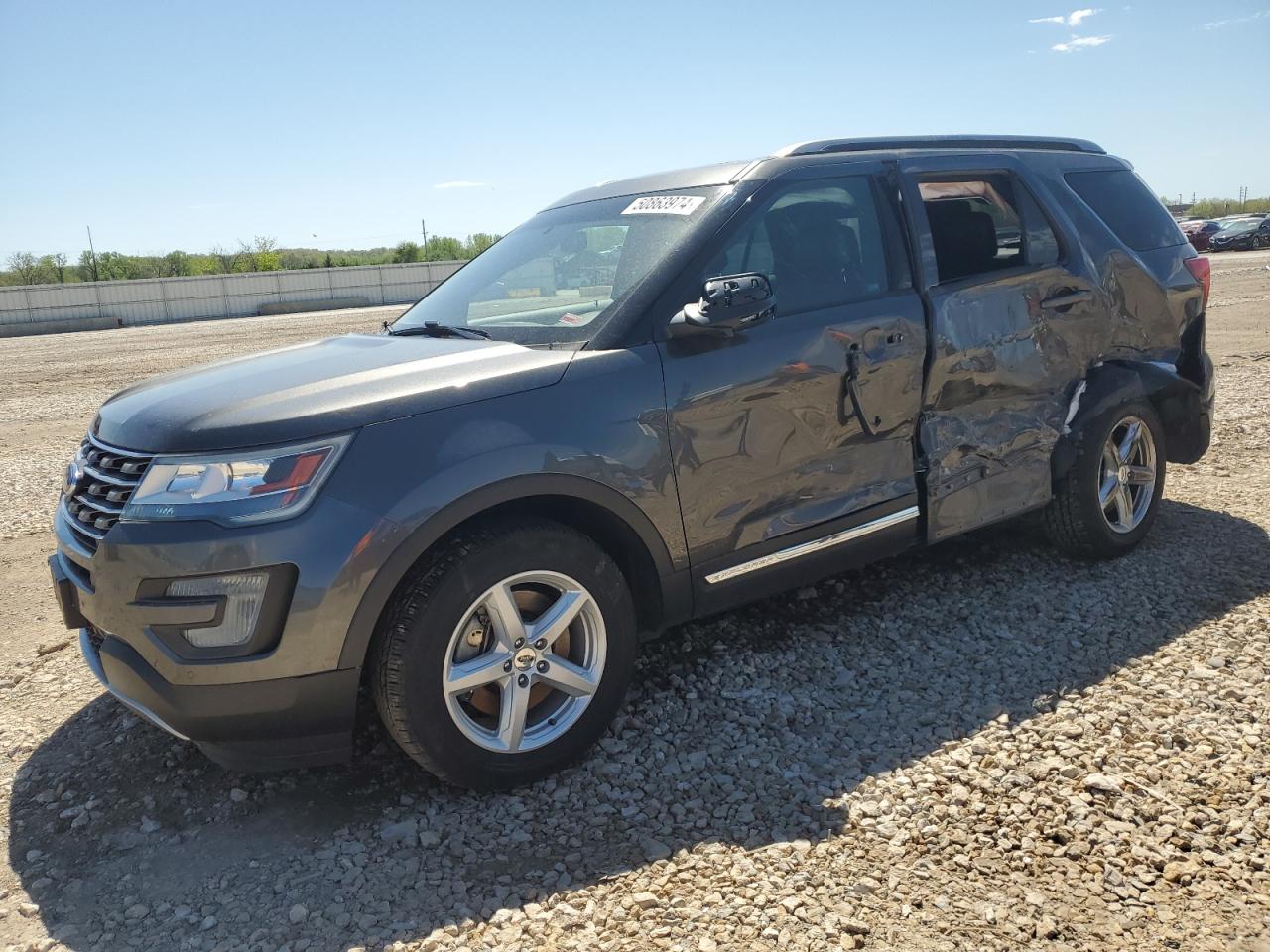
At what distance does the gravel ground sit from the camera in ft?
8.41

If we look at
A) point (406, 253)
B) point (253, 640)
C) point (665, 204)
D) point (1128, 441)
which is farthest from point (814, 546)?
point (406, 253)

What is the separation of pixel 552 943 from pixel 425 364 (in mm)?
1767

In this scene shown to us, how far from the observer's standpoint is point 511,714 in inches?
122

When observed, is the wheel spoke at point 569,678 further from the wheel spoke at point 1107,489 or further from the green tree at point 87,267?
the green tree at point 87,267

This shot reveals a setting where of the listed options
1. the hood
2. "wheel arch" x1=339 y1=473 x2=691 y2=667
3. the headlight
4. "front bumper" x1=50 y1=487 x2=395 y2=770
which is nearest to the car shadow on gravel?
"front bumper" x1=50 y1=487 x2=395 y2=770

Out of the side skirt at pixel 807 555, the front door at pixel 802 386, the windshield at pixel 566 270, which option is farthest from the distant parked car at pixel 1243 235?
the windshield at pixel 566 270

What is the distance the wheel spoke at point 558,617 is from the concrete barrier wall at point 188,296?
1460 inches

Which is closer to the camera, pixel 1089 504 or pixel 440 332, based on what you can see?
pixel 440 332

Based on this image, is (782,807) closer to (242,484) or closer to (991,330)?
(242,484)

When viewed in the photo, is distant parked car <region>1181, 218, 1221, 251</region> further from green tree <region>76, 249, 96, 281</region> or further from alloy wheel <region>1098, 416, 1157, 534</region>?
green tree <region>76, 249, 96, 281</region>

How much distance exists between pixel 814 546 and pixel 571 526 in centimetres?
99

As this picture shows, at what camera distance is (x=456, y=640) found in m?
3.00

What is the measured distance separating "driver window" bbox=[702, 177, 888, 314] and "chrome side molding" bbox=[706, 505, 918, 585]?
87 centimetres

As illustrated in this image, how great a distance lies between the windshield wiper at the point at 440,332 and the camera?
3766 millimetres
